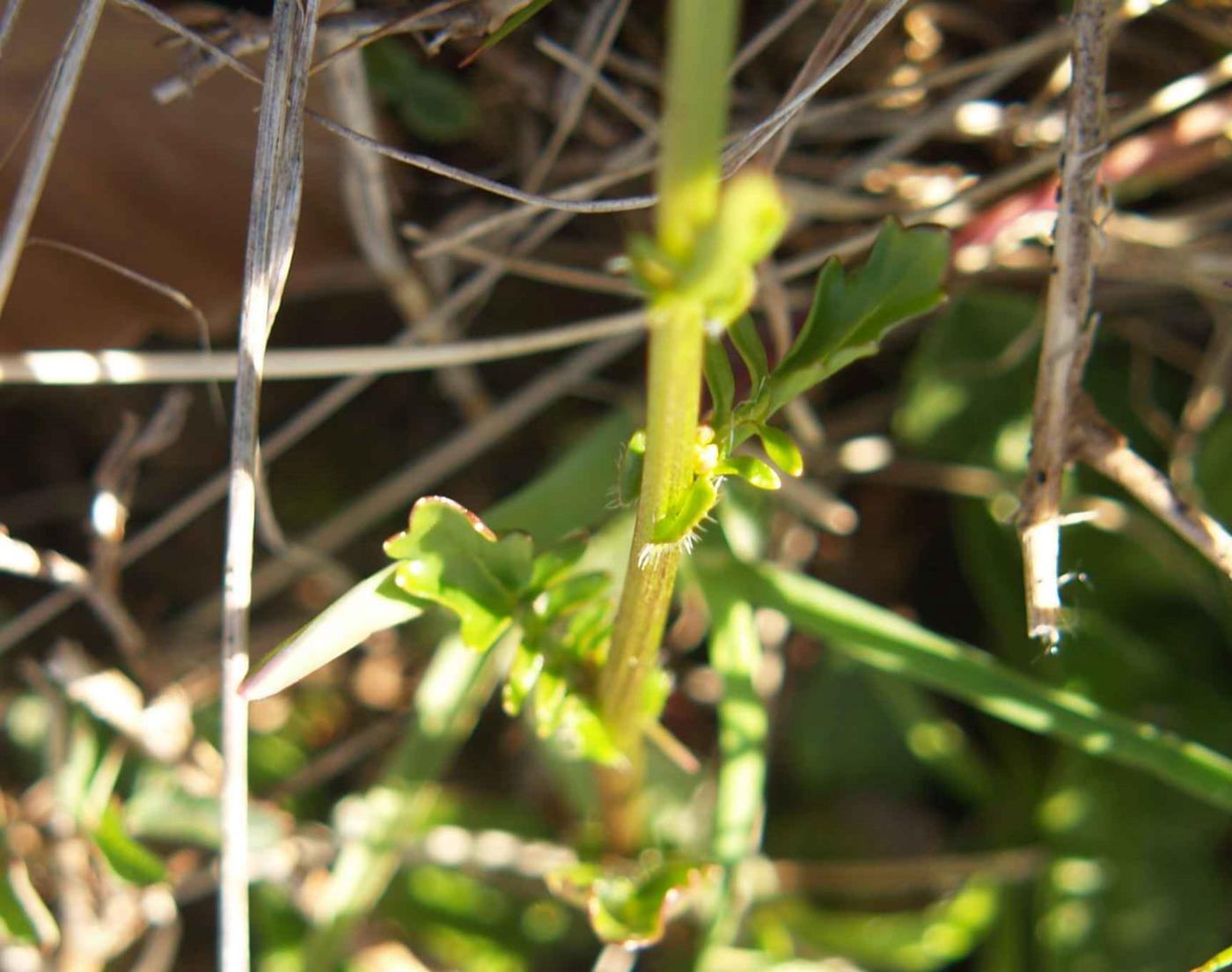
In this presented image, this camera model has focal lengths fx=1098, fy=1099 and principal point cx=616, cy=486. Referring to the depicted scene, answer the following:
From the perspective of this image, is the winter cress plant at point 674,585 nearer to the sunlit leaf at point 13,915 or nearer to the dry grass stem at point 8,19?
the sunlit leaf at point 13,915

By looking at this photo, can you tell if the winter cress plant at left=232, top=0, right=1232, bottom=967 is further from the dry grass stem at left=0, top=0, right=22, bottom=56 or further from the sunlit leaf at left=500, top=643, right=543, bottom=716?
the dry grass stem at left=0, top=0, right=22, bottom=56

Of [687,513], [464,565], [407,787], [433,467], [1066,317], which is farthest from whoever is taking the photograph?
[433,467]

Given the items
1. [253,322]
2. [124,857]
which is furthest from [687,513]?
[124,857]

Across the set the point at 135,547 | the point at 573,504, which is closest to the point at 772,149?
the point at 573,504

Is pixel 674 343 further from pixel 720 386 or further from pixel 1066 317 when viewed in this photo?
pixel 1066 317

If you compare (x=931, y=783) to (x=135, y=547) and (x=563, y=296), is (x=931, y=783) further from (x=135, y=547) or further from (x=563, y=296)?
(x=135, y=547)

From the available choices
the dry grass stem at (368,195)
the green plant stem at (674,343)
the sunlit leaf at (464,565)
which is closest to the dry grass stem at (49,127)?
the dry grass stem at (368,195)
